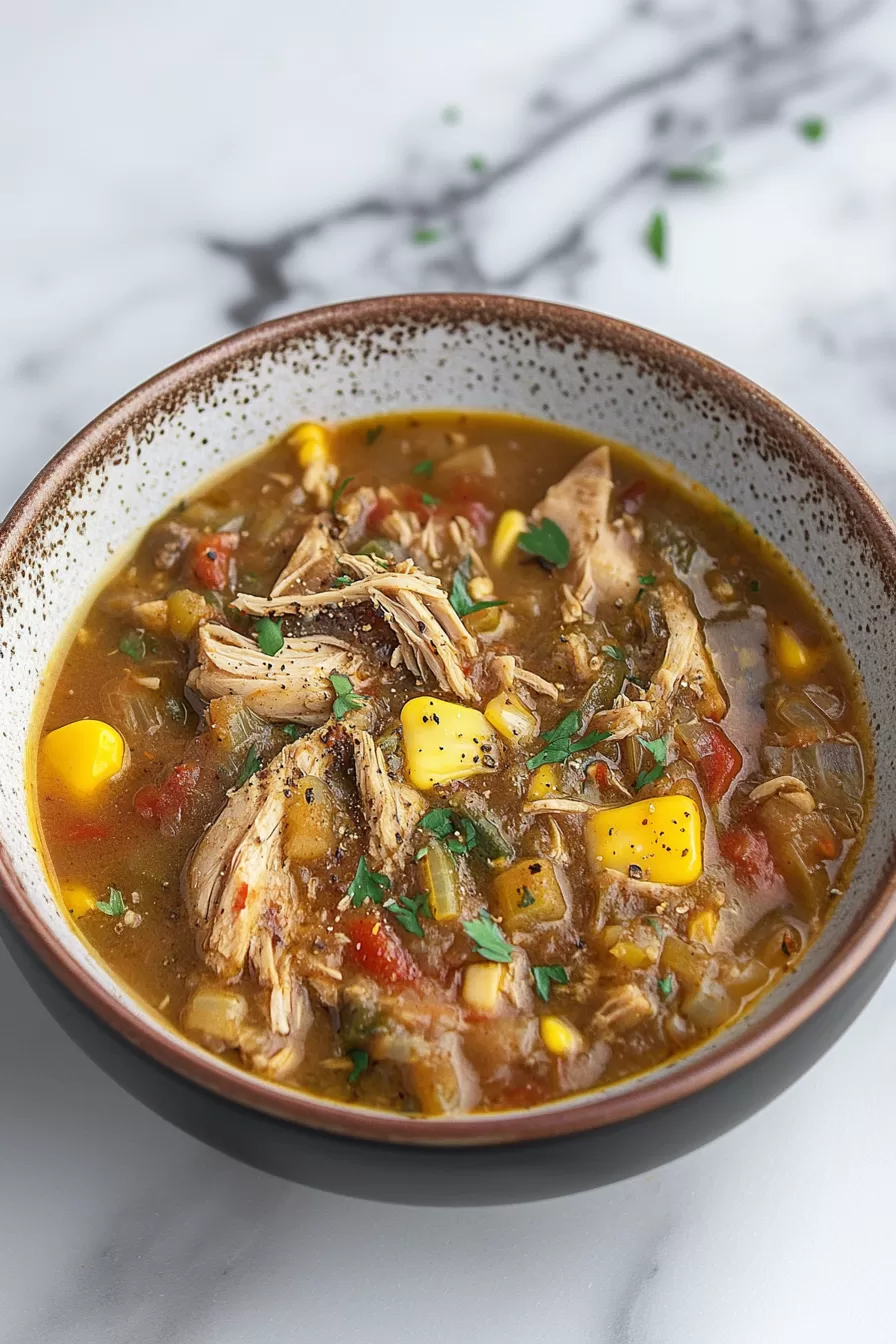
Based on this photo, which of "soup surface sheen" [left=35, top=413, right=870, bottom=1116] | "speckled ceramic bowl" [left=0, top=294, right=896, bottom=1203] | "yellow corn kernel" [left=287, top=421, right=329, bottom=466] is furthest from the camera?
"yellow corn kernel" [left=287, top=421, right=329, bottom=466]

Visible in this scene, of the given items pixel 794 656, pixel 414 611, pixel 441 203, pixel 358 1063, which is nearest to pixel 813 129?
pixel 441 203

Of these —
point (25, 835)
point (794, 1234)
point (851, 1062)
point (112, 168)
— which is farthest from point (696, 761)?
point (112, 168)

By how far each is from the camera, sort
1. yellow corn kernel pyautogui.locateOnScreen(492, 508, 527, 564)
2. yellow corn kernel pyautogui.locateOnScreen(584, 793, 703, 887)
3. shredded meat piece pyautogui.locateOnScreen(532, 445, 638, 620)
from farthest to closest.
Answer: yellow corn kernel pyautogui.locateOnScreen(492, 508, 527, 564) → shredded meat piece pyautogui.locateOnScreen(532, 445, 638, 620) → yellow corn kernel pyautogui.locateOnScreen(584, 793, 703, 887)

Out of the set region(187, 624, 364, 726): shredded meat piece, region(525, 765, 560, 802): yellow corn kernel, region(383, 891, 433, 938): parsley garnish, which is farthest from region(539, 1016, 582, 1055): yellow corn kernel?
region(187, 624, 364, 726): shredded meat piece

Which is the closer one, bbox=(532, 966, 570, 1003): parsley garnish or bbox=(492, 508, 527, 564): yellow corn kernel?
bbox=(532, 966, 570, 1003): parsley garnish

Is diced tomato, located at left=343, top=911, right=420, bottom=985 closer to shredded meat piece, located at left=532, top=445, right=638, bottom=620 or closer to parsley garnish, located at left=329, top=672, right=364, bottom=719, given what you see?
parsley garnish, located at left=329, top=672, right=364, bottom=719

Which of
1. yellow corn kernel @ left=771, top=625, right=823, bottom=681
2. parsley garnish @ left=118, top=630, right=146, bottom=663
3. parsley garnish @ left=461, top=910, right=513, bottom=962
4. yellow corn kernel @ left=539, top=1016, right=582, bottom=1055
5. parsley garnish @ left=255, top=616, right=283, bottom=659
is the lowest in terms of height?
yellow corn kernel @ left=539, top=1016, right=582, bottom=1055

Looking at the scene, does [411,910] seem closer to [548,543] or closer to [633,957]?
[633,957]

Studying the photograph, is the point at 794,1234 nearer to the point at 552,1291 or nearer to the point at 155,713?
the point at 552,1291
